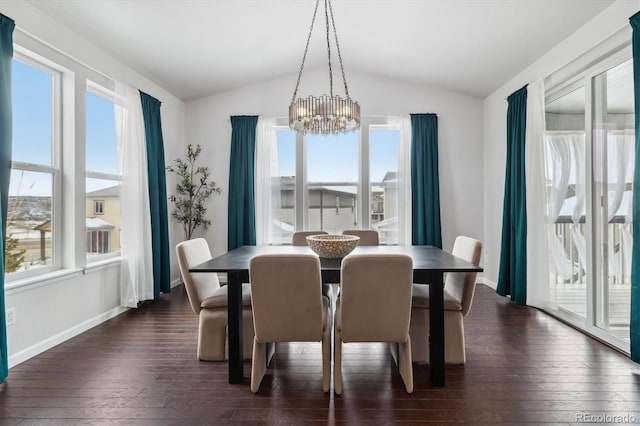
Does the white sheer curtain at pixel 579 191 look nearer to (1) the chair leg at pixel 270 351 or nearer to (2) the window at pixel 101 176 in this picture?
(1) the chair leg at pixel 270 351

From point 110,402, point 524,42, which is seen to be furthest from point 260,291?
point 524,42

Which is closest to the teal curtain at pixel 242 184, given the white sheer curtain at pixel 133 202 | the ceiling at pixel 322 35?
the ceiling at pixel 322 35

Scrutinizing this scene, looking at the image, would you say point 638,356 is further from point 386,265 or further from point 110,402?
point 110,402

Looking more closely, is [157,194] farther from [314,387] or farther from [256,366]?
[314,387]

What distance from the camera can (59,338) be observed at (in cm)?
286

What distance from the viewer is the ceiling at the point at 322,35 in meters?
2.96

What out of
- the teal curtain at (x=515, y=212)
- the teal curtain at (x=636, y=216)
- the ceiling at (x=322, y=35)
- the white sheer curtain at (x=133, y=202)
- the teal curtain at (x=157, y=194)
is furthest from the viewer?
the teal curtain at (x=157, y=194)

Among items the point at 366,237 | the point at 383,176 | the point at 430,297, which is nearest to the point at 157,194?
the point at 366,237

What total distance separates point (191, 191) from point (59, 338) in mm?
2448

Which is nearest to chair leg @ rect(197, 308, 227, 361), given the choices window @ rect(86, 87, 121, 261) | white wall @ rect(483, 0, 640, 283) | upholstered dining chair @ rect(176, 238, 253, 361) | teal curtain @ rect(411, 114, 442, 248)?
upholstered dining chair @ rect(176, 238, 253, 361)

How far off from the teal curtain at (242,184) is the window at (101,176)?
1.48 metres

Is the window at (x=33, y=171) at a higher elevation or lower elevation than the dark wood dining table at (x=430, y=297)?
higher

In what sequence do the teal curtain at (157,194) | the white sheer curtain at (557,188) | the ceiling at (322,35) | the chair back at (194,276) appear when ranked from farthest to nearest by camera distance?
1. the teal curtain at (157,194)
2. the white sheer curtain at (557,188)
3. the ceiling at (322,35)
4. the chair back at (194,276)

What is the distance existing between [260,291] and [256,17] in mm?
2858
